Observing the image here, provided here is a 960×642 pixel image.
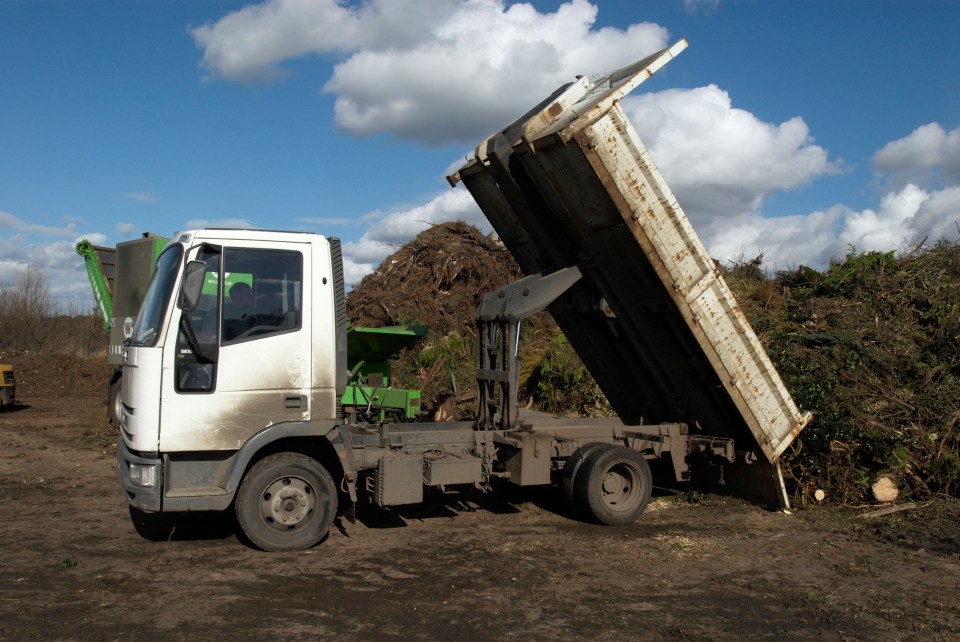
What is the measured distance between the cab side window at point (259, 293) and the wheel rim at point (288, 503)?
1.27 metres

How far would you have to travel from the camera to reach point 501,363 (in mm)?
7781

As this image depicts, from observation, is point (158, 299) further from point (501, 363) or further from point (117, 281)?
point (117, 281)

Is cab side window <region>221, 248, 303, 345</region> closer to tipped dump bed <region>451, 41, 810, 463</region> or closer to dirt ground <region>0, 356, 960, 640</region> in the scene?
dirt ground <region>0, 356, 960, 640</region>

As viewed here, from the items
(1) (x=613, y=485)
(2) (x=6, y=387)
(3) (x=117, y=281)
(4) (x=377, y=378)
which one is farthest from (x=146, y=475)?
(2) (x=6, y=387)

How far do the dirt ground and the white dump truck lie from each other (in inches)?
19.4

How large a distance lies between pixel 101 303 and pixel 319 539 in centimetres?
1201

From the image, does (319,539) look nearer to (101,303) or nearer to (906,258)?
(906,258)

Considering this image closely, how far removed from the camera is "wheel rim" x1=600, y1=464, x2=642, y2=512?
782 cm

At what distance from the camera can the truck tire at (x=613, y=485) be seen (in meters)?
7.59

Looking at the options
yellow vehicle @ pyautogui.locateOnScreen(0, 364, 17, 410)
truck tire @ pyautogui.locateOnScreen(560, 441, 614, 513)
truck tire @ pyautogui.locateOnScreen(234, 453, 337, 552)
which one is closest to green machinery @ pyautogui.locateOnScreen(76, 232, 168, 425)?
yellow vehicle @ pyautogui.locateOnScreen(0, 364, 17, 410)

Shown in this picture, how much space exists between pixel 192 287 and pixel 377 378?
5324 millimetres

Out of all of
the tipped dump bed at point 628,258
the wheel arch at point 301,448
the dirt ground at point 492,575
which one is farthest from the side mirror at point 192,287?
the tipped dump bed at point 628,258

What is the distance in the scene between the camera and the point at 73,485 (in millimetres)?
9562

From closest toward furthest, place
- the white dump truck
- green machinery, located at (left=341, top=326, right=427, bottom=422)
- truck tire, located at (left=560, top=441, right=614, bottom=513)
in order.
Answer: the white dump truck
truck tire, located at (left=560, top=441, right=614, bottom=513)
green machinery, located at (left=341, top=326, right=427, bottom=422)
